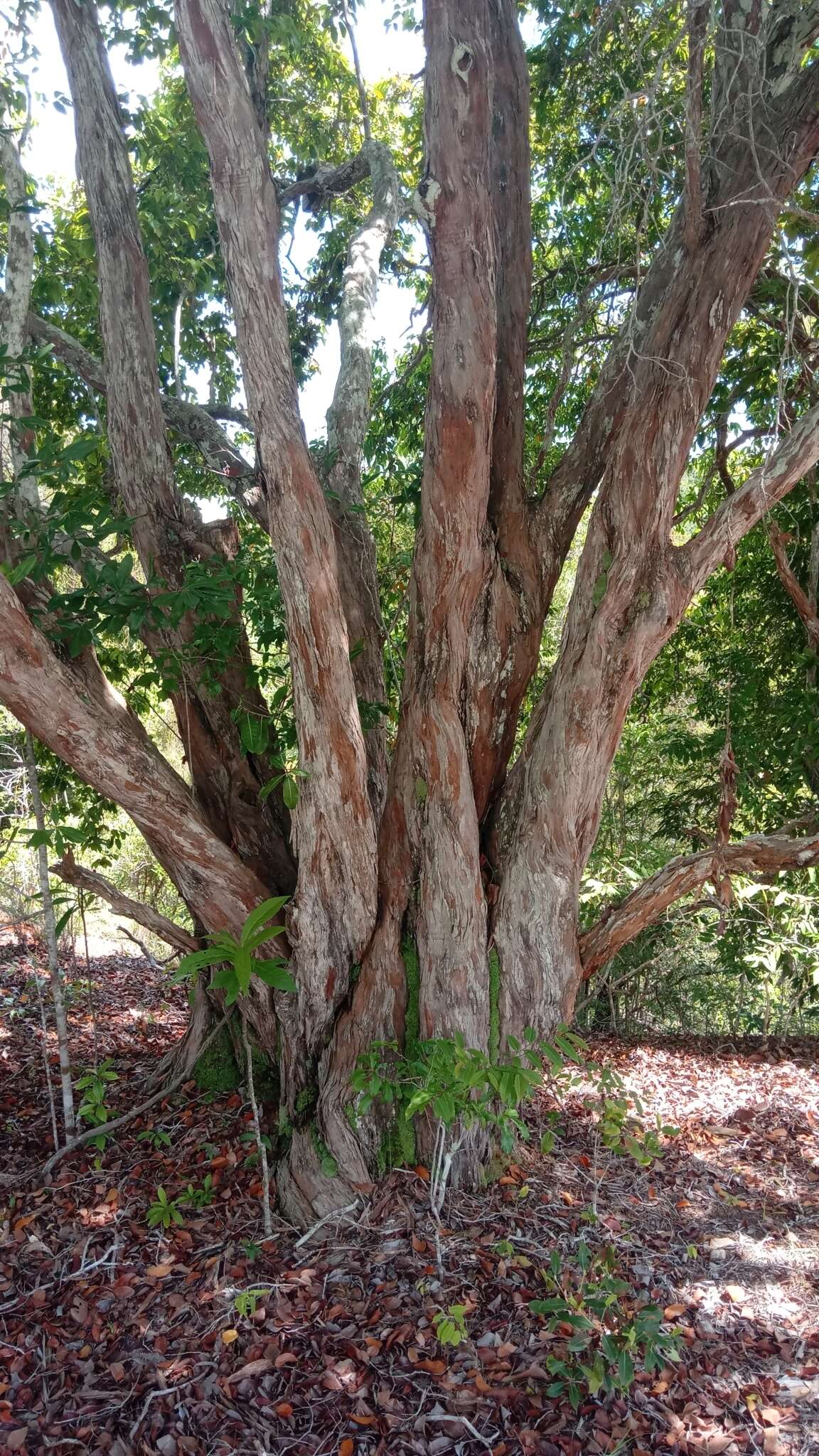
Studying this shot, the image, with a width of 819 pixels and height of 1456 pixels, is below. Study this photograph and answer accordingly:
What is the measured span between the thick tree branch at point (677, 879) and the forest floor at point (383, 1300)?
0.84 meters

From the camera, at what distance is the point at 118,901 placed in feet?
11.7

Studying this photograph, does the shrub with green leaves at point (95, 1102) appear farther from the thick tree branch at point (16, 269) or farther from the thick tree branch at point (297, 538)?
the thick tree branch at point (16, 269)

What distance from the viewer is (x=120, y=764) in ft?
10.4

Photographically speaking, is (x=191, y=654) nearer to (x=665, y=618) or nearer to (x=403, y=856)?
(x=403, y=856)

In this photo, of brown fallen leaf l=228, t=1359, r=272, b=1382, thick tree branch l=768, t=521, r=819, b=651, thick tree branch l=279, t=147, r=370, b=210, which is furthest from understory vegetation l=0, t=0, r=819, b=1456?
thick tree branch l=768, t=521, r=819, b=651

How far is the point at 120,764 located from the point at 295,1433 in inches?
81.3

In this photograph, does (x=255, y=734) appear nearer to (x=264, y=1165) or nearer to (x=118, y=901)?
(x=118, y=901)

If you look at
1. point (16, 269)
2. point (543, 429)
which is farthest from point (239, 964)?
point (543, 429)

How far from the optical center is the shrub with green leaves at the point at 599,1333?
2320 millimetres

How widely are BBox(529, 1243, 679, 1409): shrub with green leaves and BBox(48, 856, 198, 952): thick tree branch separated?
193cm

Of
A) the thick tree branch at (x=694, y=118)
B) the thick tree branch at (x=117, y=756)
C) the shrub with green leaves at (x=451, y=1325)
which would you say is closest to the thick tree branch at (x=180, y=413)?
the thick tree branch at (x=117, y=756)

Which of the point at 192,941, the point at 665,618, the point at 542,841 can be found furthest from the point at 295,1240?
the point at 665,618

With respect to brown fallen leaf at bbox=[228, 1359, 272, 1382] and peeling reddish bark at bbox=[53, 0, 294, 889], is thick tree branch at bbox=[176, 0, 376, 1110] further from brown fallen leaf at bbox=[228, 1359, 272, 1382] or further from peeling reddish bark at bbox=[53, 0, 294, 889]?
brown fallen leaf at bbox=[228, 1359, 272, 1382]

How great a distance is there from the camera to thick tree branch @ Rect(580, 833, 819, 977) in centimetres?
410
